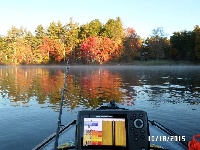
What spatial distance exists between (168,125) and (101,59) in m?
81.7

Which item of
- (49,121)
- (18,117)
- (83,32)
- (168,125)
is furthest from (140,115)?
(83,32)

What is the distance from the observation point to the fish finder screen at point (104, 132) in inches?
139

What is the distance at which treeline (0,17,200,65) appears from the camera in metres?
91.1

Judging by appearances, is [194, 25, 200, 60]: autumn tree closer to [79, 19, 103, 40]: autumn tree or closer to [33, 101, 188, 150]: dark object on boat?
[79, 19, 103, 40]: autumn tree

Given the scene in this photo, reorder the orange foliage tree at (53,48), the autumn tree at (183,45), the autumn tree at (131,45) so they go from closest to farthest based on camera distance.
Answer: the autumn tree at (183,45)
the autumn tree at (131,45)
the orange foliage tree at (53,48)

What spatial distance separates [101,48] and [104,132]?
88.3 meters

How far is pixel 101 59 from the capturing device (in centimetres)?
9312

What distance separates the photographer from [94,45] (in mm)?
89750

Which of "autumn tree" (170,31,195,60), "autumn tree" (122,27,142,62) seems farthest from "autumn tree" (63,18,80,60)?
"autumn tree" (170,31,195,60)

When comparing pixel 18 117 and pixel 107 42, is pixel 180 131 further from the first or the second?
pixel 107 42

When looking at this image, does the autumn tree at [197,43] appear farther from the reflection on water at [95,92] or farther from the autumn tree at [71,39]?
the reflection on water at [95,92]

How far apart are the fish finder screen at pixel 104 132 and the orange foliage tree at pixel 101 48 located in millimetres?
86959

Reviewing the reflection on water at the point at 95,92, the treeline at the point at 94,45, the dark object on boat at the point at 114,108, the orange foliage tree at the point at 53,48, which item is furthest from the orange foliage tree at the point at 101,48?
the dark object on boat at the point at 114,108

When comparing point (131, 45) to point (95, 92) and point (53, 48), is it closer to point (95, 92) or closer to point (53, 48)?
point (53, 48)
